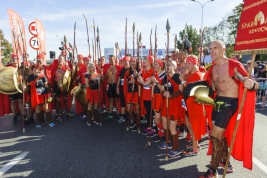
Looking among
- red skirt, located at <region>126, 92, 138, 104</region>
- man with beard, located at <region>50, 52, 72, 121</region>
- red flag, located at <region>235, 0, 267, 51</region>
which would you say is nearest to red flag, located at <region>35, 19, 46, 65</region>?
man with beard, located at <region>50, 52, 72, 121</region>

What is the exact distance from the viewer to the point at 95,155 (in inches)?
144

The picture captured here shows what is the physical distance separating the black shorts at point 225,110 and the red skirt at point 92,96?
341cm

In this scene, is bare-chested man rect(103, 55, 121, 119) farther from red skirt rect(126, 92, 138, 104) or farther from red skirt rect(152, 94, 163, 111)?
red skirt rect(152, 94, 163, 111)

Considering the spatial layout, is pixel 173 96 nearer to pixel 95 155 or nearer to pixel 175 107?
pixel 175 107

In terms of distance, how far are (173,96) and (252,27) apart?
5.07ft

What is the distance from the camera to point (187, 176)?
2.98m

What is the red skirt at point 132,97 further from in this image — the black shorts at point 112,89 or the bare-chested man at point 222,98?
the bare-chested man at point 222,98

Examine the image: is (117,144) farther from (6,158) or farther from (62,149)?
(6,158)

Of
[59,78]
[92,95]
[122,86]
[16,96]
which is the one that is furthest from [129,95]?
[16,96]

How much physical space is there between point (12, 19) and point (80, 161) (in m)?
7.21

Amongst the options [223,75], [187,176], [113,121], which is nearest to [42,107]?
[113,121]

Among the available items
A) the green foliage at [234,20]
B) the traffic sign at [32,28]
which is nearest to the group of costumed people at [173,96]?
the traffic sign at [32,28]

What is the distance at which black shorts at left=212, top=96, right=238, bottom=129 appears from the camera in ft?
9.18

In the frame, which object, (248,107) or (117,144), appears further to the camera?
(117,144)
